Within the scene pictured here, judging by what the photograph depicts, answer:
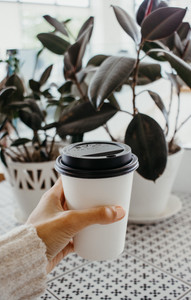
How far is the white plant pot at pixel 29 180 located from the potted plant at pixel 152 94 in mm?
295

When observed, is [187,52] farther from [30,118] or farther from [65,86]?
[30,118]

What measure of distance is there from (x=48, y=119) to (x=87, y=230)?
0.85m

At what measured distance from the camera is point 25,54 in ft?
4.92

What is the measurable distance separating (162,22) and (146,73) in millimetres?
277

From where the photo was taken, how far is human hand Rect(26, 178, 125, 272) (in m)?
0.57

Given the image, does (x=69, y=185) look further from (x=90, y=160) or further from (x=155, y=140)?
(x=155, y=140)

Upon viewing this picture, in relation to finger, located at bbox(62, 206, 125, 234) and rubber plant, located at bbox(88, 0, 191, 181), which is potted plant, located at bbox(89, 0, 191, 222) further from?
finger, located at bbox(62, 206, 125, 234)

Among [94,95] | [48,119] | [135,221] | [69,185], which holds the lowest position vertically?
[135,221]

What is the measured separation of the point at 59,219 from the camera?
1.97ft

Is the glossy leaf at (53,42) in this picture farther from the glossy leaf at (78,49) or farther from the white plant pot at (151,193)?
the white plant pot at (151,193)

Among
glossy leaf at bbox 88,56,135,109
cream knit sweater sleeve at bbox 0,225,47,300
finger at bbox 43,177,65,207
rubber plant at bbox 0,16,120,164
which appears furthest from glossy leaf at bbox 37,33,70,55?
cream knit sweater sleeve at bbox 0,225,47,300

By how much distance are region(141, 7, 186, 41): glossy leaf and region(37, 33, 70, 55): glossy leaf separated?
0.36 metres

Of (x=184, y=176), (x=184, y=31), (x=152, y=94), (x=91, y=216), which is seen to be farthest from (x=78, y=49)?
(x=184, y=176)

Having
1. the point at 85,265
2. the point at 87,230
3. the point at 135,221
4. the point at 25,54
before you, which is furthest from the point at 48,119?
the point at 87,230
